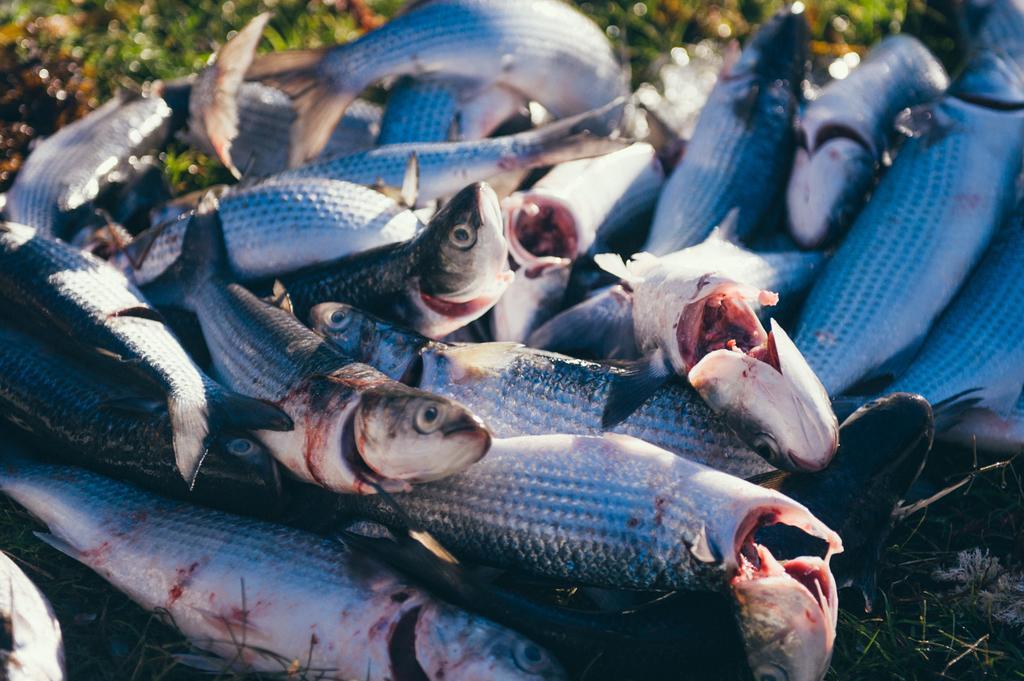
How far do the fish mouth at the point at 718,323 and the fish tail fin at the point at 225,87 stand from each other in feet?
7.18

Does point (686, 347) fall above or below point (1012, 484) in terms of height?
above

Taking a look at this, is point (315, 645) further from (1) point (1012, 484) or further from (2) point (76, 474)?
(1) point (1012, 484)

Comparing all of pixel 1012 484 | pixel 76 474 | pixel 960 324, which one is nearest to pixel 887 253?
pixel 960 324

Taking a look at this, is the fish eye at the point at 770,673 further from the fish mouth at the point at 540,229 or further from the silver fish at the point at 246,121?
the silver fish at the point at 246,121

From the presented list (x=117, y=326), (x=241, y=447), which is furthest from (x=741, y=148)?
(x=117, y=326)

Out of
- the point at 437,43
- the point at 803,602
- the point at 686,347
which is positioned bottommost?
the point at 803,602

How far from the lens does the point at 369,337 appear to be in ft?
10.8

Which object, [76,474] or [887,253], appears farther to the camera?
[887,253]

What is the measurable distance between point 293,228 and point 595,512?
5.60ft

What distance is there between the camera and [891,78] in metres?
4.43

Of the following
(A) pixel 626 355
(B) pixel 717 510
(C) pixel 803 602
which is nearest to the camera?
(C) pixel 803 602

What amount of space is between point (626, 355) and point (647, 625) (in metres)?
1.14

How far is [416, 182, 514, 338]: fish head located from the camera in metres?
3.21

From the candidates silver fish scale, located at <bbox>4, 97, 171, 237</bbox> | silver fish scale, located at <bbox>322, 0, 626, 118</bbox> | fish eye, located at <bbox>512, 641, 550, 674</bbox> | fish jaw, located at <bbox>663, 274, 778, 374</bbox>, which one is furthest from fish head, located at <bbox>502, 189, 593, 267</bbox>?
silver fish scale, located at <bbox>4, 97, 171, 237</bbox>
